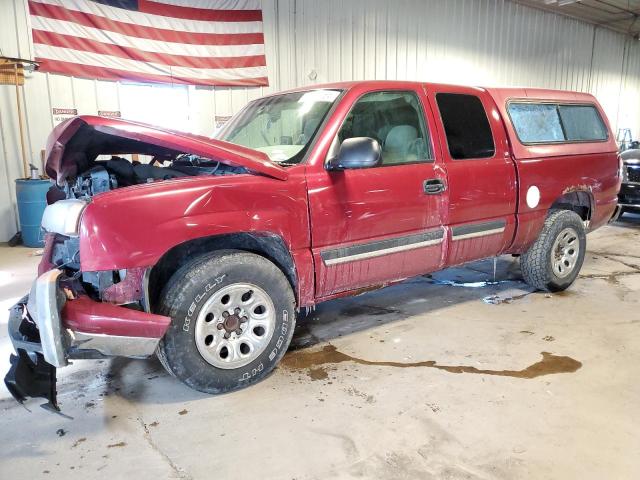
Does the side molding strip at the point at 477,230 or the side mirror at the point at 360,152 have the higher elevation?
the side mirror at the point at 360,152

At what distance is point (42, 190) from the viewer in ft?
22.1

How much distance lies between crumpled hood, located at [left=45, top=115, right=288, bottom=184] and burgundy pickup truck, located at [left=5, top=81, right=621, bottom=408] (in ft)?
0.03

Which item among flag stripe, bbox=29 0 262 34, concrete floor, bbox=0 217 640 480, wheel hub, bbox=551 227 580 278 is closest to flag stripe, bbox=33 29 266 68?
flag stripe, bbox=29 0 262 34

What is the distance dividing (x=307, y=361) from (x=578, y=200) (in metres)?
3.19

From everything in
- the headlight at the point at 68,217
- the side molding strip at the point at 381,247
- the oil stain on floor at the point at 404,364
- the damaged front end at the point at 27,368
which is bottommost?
the oil stain on floor at the point at 404,364

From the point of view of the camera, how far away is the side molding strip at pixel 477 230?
3.55 m

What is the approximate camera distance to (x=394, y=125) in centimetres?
339

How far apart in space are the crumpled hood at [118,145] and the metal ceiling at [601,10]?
43.8 ft

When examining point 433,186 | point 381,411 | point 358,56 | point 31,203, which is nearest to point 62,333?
point 381,411

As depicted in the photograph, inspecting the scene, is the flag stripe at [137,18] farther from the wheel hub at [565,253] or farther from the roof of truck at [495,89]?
the wheel hub at [565,253]

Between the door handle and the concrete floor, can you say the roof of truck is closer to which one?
the door handle

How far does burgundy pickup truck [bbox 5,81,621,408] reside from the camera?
2.31 m

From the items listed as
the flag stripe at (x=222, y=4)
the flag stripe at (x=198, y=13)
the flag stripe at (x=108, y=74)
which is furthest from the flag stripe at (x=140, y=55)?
the flag stripe at (x=222, y=4)

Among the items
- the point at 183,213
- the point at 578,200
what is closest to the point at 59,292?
the point at 183,213
